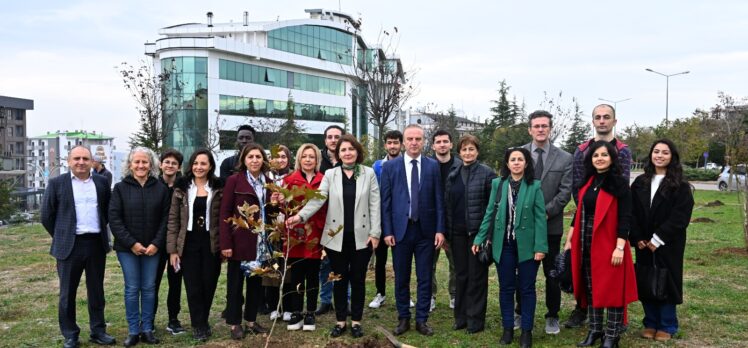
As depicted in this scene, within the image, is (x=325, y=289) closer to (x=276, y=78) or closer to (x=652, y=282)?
(x=652, y=282)

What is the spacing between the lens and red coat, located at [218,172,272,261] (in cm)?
532

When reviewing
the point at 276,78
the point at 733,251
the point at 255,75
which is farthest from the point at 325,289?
the point at 276,78

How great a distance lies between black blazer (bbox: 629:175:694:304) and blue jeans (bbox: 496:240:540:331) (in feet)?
3.56

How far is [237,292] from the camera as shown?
5562 millimetres

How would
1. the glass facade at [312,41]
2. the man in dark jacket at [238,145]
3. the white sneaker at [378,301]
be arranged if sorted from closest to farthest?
1. the man in dark jacket at [238,145]
2. the white sneaker at [378,301]
3. the glass facade at [312,41]

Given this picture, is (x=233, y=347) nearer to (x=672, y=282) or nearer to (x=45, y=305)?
(x=45, y=305)

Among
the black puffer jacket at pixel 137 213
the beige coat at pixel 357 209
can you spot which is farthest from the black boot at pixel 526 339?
the black puffer jacket at pixel 137 213

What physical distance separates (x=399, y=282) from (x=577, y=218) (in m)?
1.89

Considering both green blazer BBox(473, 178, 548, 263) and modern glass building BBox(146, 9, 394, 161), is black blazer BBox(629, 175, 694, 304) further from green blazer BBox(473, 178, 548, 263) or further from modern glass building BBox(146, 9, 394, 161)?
modern glass building BBox(146, 9, 394, 161)

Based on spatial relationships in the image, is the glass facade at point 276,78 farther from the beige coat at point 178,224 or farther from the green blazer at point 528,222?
the green blazer at point 528,222

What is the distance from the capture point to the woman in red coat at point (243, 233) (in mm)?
5336

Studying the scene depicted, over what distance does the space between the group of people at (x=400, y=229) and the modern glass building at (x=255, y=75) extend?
98.3ft

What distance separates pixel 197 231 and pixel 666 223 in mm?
4536

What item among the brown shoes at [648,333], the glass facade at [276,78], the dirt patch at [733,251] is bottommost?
the brown shoes at [648,333]
